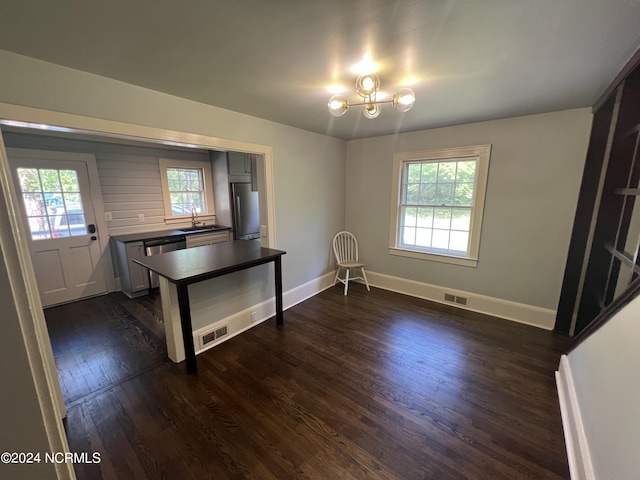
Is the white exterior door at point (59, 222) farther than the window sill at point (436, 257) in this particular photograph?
No

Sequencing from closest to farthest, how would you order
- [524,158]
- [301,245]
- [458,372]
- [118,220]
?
[458,372] → [524,158] → [301,245] → [118,220]

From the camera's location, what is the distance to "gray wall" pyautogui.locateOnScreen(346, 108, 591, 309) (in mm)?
2785

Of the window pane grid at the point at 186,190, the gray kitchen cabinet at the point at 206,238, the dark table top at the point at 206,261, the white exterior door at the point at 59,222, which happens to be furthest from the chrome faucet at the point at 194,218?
→ the dark table top at the point at 206,261

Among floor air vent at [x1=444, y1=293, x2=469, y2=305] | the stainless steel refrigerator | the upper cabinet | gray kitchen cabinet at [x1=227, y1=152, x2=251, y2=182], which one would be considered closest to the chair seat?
floor air vent at [x1=444, y1=293, x2=469, y2=305]

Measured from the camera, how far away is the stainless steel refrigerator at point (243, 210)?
4746 mm

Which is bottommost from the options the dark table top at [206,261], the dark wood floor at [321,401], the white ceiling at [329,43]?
the dark wood floor at [321,401]

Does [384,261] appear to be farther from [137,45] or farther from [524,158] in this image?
[137,45]

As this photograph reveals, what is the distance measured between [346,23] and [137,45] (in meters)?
1.16

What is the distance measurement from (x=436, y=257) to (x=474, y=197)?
2.89 ft

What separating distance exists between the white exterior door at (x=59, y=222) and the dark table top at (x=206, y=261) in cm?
189

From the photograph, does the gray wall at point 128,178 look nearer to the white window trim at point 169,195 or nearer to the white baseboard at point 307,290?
the white window trim at point 169,195

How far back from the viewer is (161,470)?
1.60 m

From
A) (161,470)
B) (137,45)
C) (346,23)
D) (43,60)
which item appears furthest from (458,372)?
(43,60)

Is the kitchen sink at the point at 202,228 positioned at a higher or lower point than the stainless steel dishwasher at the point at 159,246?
higher
